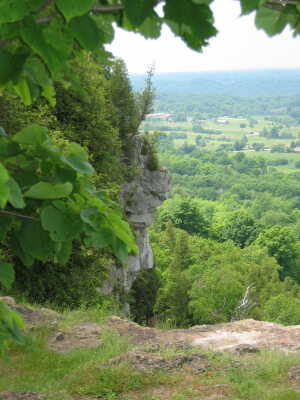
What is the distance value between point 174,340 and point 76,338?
1783 millimetres

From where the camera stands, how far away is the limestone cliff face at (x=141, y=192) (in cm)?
2213

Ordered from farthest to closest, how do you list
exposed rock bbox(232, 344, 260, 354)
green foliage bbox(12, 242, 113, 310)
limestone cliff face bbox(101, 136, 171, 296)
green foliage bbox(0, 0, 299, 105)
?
limestone cliff face bbox(101, 136, 171, 296) → green foliage bbox(12, 242, 113, 310) → exposed rock bbox(232, 344, 260, 354) → green foliage bbox(0, 0, 299, 105)

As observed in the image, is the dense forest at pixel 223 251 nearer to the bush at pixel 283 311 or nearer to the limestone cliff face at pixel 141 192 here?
the bush at pixel 283 311

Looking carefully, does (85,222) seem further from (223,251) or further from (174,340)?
(223,251)

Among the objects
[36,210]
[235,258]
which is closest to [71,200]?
[36,210]

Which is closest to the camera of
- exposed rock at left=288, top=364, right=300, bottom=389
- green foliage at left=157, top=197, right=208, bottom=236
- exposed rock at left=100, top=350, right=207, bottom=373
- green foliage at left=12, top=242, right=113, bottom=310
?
exposed rock at left=288, top=364, right=300, bottom=389

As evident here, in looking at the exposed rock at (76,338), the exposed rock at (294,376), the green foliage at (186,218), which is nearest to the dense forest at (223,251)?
the green foliage at (186,218)

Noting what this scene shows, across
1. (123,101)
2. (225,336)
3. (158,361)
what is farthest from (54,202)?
(123,101)

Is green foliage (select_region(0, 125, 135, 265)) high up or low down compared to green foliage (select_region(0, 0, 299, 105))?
down

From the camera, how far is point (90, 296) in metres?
14.2

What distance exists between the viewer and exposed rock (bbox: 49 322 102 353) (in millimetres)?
7855

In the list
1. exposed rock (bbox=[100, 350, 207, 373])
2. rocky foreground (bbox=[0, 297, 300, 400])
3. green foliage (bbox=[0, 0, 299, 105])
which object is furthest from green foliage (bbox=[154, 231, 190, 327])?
green foliage (bbox=[0, 0, 299, 105])

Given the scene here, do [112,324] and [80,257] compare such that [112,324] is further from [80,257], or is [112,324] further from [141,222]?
[141,222]

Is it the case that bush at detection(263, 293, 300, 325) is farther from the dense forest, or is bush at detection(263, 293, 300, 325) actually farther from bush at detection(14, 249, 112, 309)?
bush at detection(14, 249, 112, 309)
